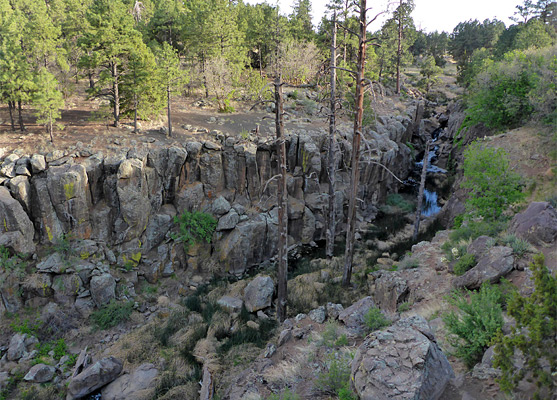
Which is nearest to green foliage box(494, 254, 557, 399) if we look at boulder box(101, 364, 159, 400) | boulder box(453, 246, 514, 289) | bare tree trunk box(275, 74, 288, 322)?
boulder box(453, 246, 514, 289)

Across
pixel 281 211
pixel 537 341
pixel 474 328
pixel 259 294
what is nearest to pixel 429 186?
pixel 259 294

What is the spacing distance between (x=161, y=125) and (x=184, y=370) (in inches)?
A: 719

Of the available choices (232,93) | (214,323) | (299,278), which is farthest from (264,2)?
(214,323)

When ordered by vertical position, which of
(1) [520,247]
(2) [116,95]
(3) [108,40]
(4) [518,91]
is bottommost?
(1) [520,247]

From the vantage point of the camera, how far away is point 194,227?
66.7 feet

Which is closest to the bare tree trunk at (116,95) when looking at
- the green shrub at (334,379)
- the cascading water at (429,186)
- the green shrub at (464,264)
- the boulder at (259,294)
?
the boulder at (259,294)

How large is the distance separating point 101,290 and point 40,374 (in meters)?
5.04

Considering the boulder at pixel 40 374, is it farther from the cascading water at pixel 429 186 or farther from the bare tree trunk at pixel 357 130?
the cascading water at pixel 429 186

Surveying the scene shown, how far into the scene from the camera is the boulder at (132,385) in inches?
421

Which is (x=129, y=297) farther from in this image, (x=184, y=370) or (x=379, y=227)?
(x=379, y=227)

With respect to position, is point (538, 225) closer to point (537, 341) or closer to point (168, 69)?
point (537, 341)

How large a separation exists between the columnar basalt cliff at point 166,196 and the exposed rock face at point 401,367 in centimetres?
1020

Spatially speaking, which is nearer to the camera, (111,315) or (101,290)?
(111,315)

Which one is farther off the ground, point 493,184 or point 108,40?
point 108,40
